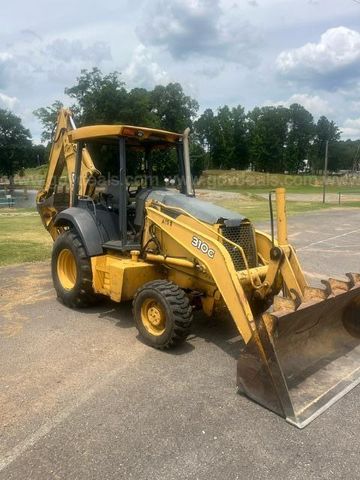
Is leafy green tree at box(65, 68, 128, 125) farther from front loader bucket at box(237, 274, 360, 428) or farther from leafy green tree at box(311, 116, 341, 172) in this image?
leafy green tree at box(311, 116, 341, 172)

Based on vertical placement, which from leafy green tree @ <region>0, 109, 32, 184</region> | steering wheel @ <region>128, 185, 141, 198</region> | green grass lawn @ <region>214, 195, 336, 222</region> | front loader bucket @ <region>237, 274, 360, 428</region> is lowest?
green grass lawn @ <region>214, 195, 336, 222</region>

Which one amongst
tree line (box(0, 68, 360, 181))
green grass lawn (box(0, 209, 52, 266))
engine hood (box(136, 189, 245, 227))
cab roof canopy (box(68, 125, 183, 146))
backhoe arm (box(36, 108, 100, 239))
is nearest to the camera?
engine hood (box(136, 189, 245, 227))

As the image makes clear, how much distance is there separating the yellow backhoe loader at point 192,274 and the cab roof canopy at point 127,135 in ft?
0.06

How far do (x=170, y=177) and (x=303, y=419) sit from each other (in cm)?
415

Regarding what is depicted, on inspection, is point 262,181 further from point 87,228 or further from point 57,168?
point 87,228

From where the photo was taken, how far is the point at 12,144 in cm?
7969

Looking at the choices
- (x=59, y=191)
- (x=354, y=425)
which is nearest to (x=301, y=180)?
(x=59, y=191)

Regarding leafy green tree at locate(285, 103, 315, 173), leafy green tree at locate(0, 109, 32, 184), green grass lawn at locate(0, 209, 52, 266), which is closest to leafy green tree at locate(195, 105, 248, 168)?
leafy green tree at locate(285, 103, 315, 173)

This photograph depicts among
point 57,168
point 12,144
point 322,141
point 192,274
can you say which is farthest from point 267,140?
point 192,274

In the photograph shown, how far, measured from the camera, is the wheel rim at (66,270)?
266 inches

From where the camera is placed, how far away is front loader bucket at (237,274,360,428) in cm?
374

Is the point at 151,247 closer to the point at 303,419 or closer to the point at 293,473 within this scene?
the point at 303,419

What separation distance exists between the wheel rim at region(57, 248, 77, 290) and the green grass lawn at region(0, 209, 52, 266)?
3.44 metres

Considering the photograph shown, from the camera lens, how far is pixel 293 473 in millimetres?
3035
